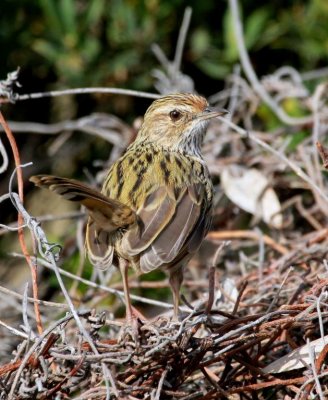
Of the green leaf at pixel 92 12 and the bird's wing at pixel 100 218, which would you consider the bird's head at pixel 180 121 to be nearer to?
the bird's wing at pixel 100 218

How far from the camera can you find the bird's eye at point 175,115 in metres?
5.05

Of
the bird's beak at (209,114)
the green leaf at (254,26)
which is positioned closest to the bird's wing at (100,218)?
the bird's beak at (209,114)

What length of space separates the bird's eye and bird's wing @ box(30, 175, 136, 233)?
3.63 ft

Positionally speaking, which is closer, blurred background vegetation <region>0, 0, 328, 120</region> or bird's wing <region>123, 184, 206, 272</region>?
bird's wing <region>123, 184, 206, 272</region>

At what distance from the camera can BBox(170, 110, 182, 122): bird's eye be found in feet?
16.6

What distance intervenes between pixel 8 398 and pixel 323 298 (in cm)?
137

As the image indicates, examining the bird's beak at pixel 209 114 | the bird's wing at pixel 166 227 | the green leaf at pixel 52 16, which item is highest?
the green leaf at pixel 52 16

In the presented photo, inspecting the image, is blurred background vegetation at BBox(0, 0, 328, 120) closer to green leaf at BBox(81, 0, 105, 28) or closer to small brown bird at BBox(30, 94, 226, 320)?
green leaf at BBox(81, 0, 105, 28)

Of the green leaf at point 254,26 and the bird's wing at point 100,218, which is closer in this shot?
the bird's wing at point 100,218

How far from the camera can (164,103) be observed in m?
5.08

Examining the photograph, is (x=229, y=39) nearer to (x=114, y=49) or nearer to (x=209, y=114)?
(x=114, y=49)

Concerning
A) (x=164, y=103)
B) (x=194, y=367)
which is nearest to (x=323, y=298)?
(x=194, y=367)

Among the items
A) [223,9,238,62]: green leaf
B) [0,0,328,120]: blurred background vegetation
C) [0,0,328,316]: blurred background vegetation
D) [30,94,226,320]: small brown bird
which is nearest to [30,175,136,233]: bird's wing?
[30,94,226,320]: small brown bird

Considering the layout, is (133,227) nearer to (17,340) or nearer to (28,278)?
(17,340)
